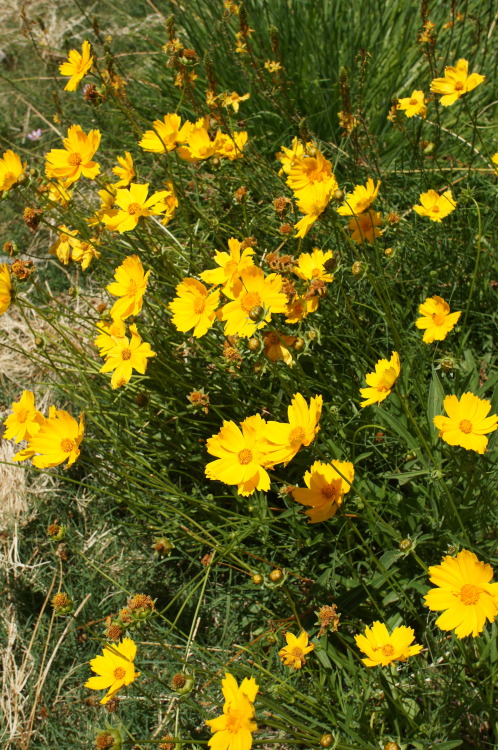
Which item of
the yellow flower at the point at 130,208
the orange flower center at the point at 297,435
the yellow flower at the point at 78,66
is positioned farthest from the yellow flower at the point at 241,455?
the yellow flower at the point at 78,66

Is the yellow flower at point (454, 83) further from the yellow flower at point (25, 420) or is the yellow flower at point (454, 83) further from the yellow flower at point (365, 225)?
the yellow flower at point (25, 420)

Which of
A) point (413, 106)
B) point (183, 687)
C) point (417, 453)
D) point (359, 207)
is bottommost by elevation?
point (183, 687)

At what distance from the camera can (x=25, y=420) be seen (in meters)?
2.07

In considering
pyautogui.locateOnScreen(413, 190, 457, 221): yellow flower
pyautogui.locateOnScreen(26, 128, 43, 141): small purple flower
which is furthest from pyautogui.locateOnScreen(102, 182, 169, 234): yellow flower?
pyautogui.locateOnScreen(26, 128, 43, 141): small purple flower

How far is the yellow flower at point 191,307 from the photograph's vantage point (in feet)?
6.44

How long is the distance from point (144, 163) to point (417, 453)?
8.90 feet

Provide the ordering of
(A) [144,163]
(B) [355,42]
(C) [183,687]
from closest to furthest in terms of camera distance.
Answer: (C) [183,687] < (B) [355,42] < (A) [144,163]

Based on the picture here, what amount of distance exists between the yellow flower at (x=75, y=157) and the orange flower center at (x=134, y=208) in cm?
18

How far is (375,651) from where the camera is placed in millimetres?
1624

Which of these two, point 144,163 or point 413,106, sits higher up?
point 413,106

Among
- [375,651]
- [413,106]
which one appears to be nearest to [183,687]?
[375,651]

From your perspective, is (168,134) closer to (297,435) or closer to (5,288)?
(5,288)

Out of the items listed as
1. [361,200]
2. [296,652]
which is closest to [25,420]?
[296,652]

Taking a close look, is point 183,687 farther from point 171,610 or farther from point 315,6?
point 315,6
